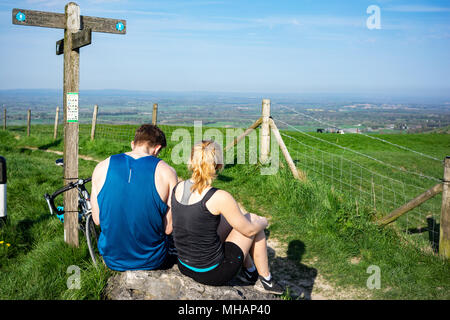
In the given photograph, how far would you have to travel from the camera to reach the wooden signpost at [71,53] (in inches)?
160

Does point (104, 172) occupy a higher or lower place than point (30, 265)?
higher

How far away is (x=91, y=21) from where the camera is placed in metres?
4.32

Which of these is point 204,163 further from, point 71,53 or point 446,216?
point 446,216

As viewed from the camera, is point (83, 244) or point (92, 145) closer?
point (83, 244)

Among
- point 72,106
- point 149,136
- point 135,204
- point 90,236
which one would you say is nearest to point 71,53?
point 72,106

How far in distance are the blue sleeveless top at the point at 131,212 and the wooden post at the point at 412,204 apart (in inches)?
128

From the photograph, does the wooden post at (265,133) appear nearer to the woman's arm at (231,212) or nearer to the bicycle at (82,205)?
the bicycle at (82,205)

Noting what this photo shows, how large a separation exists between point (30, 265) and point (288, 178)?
4.45 meters

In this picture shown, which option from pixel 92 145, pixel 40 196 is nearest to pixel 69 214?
pixel 40 196

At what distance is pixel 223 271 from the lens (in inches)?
125

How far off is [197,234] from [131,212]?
1.78 ft

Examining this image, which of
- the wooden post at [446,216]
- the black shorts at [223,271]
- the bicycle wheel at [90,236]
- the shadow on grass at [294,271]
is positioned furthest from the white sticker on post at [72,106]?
the wooden post at [446,216]
